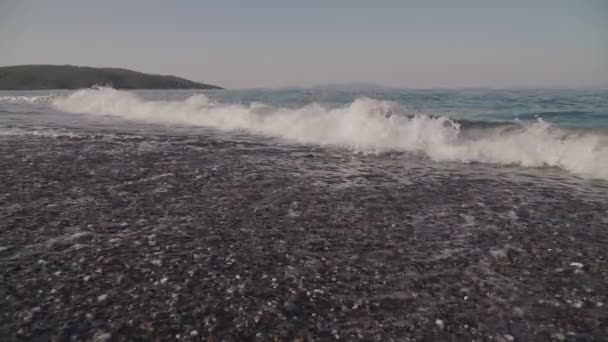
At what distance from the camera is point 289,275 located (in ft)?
17.6

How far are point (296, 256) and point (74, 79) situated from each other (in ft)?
446

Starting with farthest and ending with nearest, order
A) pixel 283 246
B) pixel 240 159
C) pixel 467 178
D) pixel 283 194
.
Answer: pixel 240 159 → pixel 467 178 → pixel 283 194 → pixel 283 246

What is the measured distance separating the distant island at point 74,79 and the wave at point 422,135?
325ft

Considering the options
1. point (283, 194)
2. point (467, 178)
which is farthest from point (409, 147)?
point (283, 194)

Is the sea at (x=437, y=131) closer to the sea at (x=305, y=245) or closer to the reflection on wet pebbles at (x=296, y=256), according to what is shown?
the sea at (x=305, y=245)

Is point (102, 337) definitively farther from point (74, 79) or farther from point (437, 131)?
point (74, 79)

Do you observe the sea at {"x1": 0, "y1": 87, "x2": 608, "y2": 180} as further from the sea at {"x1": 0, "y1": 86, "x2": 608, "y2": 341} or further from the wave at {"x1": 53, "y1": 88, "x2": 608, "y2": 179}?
the sea at {"x1": 0, "y1": 86, "x2": 608, "y2": 341}

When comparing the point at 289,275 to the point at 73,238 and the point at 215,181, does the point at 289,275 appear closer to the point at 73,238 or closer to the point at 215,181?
the point at 73,238

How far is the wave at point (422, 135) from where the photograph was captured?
1377 cm

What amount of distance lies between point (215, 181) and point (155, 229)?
3681 mm

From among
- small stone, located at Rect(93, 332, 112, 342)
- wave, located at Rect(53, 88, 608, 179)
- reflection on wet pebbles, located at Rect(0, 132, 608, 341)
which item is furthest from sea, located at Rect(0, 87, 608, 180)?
small stone, located at Rect(93, 332, 112, 342)

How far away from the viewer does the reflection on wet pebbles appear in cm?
431

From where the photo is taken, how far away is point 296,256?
19.6 ft

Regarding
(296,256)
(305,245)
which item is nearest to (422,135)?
(305,245)
